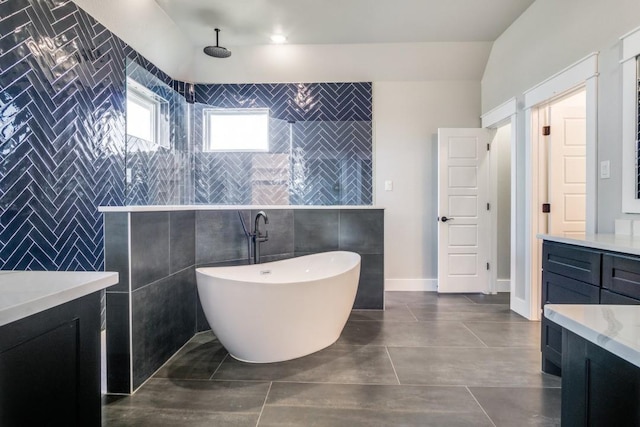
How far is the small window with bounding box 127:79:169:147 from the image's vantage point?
286cm

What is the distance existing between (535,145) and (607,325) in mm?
2921

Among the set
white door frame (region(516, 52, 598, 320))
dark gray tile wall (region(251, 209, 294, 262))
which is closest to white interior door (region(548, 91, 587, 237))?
white door frame (region(516, 52, 598, 320))

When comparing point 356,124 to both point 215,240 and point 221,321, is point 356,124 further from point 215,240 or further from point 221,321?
point 221,321

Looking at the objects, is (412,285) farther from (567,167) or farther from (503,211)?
(567,167)

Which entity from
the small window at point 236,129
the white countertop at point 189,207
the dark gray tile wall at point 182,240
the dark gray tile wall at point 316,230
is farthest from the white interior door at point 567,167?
the dark gray tile wall at point 182,240

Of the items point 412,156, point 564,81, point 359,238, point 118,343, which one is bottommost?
point 118,343

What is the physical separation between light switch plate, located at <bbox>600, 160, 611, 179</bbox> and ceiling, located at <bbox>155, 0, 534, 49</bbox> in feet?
5.69

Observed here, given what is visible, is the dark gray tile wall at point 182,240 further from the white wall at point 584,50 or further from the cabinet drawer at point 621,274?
the white wall at point 584,50

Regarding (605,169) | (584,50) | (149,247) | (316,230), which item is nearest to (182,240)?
(149,247)

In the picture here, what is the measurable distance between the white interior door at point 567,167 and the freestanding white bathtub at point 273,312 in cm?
204

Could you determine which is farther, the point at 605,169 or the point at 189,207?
the point at 189,207

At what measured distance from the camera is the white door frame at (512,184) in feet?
10.7

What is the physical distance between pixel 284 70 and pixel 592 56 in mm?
2873

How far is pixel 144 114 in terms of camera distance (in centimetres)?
309
